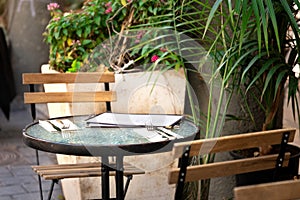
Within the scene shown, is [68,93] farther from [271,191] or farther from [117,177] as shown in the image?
[271,191]

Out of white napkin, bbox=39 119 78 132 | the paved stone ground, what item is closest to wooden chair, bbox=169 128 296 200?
white napkin, bbox=39 119 78 132

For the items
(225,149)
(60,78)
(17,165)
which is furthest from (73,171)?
(17,165)

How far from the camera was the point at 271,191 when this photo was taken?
167cm

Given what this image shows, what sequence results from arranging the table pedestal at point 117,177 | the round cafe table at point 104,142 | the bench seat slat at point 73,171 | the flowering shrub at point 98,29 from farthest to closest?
the flowering shrub at point 98,29 < the bench seat slat at point 73,171 < the table pedestal at point 117,177 < the round cafe table at point 104,142

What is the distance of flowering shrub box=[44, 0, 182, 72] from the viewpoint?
393 centimetres

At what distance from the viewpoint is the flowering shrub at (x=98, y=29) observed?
12.9ft

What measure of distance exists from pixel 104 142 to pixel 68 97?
1.02 m

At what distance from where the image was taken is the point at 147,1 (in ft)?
12.9

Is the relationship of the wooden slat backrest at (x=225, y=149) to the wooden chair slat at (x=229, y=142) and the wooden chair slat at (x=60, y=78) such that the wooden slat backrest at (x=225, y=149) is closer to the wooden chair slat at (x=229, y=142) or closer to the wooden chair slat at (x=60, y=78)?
the wooden chair slat at (x=229, y=142)

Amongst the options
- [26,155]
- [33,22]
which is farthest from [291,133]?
[33,22]

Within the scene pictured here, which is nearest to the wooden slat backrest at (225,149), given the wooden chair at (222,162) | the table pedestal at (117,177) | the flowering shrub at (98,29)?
the wooden chair at (222,162)

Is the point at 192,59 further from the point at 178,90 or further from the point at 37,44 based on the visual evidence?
the point at 37,44

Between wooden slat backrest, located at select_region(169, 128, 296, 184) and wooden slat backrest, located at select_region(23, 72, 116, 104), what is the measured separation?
1283 millimetres

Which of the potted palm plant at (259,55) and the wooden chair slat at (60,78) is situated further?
the wooden chair slat at (60,78)
